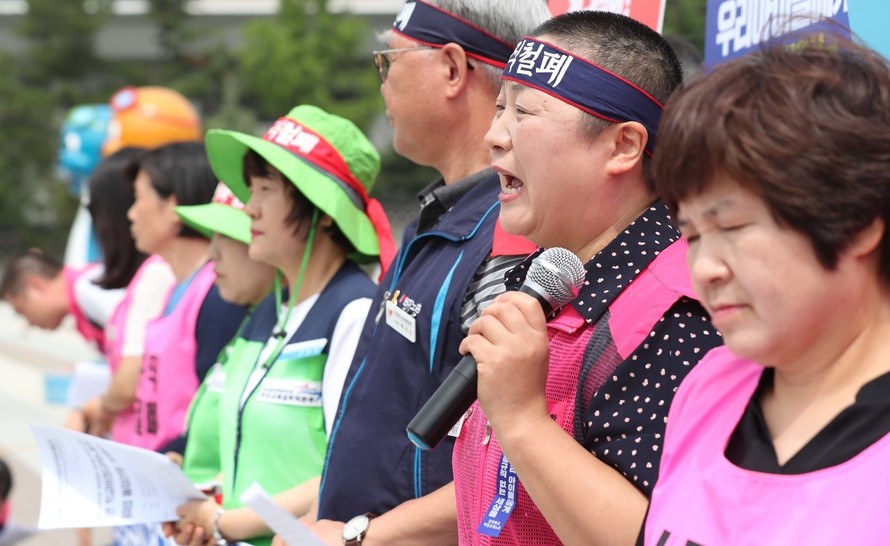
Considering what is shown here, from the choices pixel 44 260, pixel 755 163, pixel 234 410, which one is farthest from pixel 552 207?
pixel 44 260

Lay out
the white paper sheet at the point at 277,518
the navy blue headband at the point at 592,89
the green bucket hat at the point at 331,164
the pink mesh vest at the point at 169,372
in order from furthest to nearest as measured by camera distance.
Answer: the pink mesh vest at the point at 169,372 → the green bucket hat at the point at 331,164 → the navy blue headband at the point at 592,89 → the white paper sheet at the point at 277,518

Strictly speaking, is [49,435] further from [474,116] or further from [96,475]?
[474,116]

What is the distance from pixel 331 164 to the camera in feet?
11.6

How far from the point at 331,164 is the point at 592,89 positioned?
1.59 meters

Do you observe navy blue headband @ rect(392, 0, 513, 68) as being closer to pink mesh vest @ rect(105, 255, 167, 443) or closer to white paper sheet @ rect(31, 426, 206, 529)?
Result: white paper sheet @ rect(31, 426, 206, 529)

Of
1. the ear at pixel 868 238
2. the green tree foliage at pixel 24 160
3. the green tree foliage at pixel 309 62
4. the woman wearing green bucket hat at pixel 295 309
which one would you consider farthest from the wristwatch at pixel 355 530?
the green tree foliage at pixel 24 160

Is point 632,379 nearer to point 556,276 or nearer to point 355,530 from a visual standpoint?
point 556,276

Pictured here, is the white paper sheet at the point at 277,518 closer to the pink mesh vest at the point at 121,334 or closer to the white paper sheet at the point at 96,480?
the white paper sheet at the point at 96,480

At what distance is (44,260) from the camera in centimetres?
623

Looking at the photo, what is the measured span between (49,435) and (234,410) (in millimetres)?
501

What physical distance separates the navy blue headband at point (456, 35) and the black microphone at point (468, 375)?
1.04m

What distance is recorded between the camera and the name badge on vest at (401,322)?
254 cm

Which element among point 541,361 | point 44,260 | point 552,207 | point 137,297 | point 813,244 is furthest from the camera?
point 44,260

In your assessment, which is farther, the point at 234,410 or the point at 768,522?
the point at 234,410
